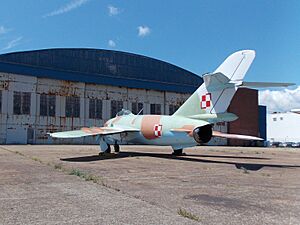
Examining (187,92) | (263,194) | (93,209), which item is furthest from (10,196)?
(187,92)

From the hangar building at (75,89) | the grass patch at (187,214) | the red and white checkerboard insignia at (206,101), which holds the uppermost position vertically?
the hangar building at (75,89)

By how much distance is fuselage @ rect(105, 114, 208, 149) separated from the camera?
1742 cm

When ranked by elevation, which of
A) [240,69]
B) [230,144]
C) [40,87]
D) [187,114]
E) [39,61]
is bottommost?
[230,144]

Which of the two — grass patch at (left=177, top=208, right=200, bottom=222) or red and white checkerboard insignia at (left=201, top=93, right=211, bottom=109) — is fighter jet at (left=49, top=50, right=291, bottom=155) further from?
grass patch at (left=177, top=208, right=200, bottom=222)

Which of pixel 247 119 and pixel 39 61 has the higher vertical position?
pixel 39 61

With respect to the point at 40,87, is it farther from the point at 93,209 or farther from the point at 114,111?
the point at 93,209

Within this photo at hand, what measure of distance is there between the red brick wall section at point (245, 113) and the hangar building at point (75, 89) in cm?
957

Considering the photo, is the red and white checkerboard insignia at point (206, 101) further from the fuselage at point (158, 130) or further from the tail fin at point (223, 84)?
the fuselage at point (158, 130)

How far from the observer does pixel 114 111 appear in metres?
48.7

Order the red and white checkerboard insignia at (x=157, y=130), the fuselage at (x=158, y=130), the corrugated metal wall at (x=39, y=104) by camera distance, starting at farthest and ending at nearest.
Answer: the corrugated metal wall at (x=39, y=104) < the red and white checkerboard insignia at (x=157, y=130) < the fuselage at (x=158, y=130)

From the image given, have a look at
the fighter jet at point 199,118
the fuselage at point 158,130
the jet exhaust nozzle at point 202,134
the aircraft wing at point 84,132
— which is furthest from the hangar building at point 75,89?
the jet exhaust nozzle at point 202,134

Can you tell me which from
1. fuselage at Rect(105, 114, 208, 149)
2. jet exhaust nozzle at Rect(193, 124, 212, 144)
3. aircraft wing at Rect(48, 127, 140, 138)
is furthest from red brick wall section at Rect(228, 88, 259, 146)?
jet exhaust nozzle at Rect(193, 124, 212, 144)

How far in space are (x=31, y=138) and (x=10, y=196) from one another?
122 feet

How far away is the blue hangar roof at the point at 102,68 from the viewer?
4284 cm
